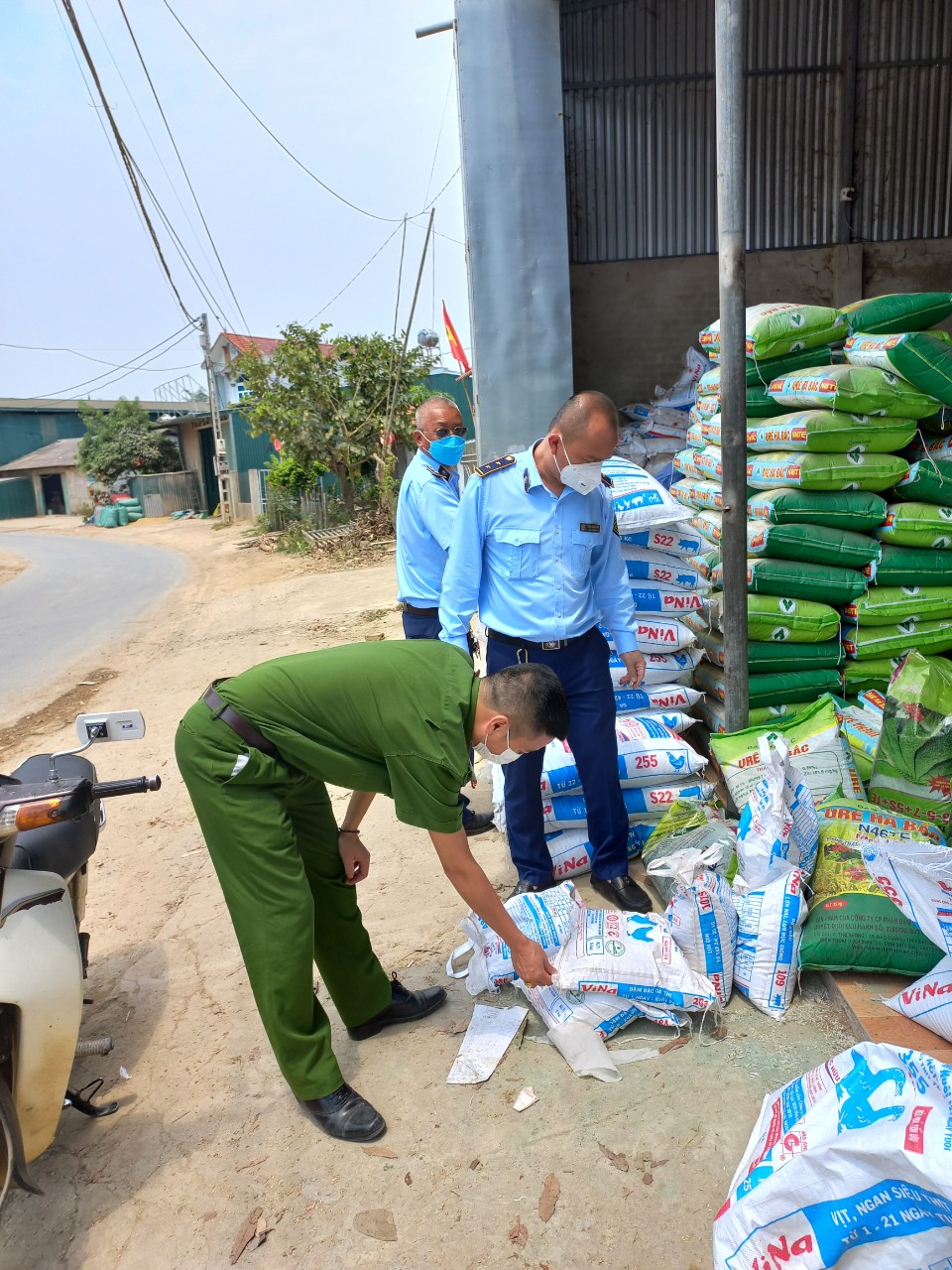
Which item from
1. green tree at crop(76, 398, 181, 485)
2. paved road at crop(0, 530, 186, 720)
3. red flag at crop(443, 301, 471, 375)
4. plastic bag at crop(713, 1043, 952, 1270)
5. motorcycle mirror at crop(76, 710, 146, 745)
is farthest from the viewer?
green tree at crop(76, 398, 181, 485)

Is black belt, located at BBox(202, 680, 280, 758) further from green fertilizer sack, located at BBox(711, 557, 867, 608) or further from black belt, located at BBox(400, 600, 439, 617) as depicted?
green fertilizer sack, located at BBox(711, 557, 867, 608)

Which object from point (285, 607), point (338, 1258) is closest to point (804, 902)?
point (338, 1258)

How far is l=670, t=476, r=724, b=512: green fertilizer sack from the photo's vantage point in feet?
13.6

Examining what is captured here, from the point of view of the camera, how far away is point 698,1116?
2227 millimetres

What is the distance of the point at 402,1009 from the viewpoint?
2697 mm

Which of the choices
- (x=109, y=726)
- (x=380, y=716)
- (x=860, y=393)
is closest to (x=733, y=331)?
(x=860, y=393)

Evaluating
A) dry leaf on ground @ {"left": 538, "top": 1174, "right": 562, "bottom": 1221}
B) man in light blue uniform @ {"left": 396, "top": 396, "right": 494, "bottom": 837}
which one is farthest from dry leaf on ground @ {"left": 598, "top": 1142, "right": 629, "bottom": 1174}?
man in light blue uniform @ {"left": 396, "top": 396, "right": 494, "bottom": 837}

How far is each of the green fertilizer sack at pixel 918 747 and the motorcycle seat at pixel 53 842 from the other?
2559 mm

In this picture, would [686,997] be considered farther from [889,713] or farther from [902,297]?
[902,297]

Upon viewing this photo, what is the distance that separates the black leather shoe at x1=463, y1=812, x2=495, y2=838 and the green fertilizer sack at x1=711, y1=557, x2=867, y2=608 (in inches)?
57.0

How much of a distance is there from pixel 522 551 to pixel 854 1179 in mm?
2006

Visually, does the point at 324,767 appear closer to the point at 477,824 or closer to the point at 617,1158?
the point at 617,1158

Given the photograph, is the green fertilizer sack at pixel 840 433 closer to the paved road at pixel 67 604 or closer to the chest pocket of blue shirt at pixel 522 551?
the chest pocket of blue shirt at pixel 522 551

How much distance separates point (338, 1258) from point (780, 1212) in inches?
37.7
